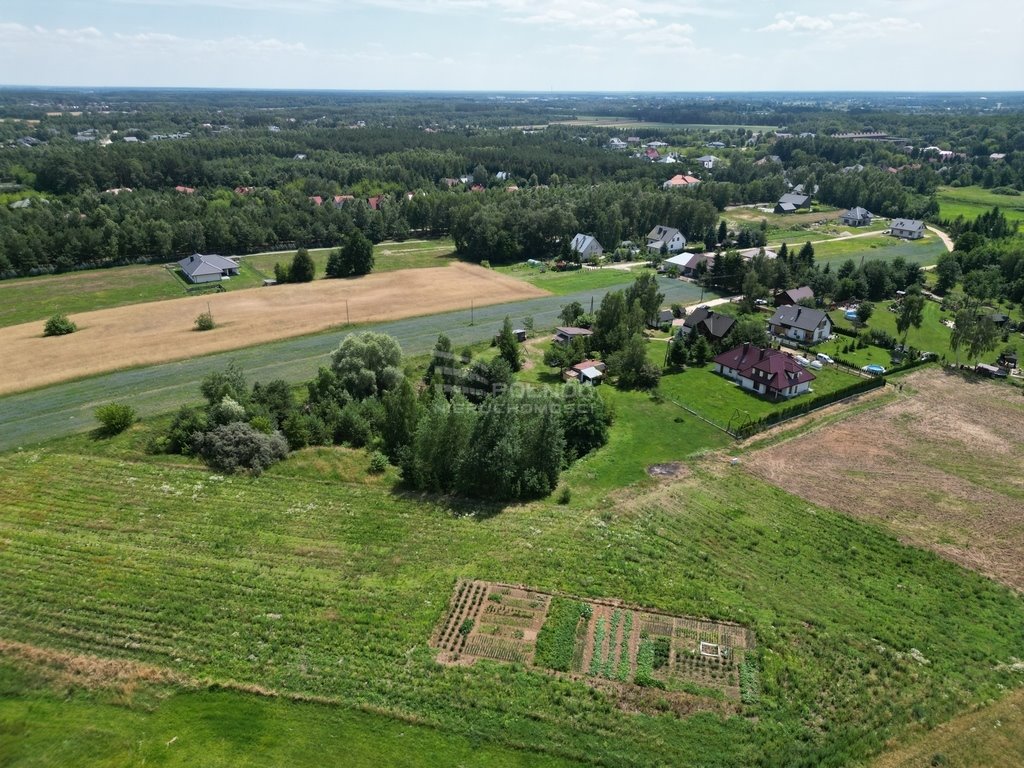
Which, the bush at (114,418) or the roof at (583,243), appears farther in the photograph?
the roof at (583,243)

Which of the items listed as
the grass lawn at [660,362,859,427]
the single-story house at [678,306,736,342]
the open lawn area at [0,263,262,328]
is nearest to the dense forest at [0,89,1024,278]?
the open lawn area at [0,263,262,328]

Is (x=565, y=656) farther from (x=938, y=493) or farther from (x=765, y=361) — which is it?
(x=765, y=361)

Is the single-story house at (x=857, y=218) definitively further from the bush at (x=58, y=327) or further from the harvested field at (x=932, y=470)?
the bush at (x=58, y=327)

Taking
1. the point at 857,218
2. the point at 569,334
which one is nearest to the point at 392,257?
the point at 569,334

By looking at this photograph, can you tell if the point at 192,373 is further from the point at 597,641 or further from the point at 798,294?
the point at 798,294

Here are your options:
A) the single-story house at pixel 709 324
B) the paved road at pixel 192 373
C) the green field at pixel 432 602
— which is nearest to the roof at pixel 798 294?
the paved road at pixel 192 373
